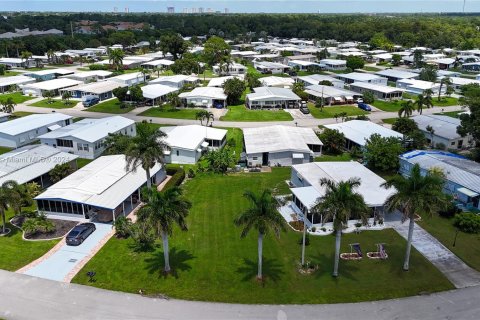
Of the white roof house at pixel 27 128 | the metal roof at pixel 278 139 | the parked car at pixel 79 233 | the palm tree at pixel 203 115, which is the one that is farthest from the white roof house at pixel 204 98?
the parked car at pixel 79 233

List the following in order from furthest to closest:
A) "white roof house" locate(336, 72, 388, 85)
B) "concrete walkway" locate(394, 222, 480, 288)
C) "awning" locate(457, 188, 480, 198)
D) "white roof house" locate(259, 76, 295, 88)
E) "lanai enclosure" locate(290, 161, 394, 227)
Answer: "white roof house" locate(336, 72, 388, 85) → "white roof house" locate(259, 76, 295, 88) → "awning" locate(457, 188, 480, 198) → "lanai enclosure" locate(290, 161, 394, 227) → "concrete walkway" locate(394, 222, 480, 288)

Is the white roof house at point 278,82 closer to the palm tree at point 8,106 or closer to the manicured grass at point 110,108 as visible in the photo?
the manicured grass at point 110,108

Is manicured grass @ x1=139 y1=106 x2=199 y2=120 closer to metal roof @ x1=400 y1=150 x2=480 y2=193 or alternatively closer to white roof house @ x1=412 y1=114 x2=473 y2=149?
white roof house @ x1=412 y1=114 x2=473 y2=149

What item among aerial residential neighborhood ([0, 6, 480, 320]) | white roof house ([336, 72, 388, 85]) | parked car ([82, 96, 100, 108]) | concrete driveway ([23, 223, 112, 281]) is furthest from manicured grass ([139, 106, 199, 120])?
white roof house ([336, 72, 388, 85])

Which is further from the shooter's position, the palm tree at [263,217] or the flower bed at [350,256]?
the flower bed at [350,256]

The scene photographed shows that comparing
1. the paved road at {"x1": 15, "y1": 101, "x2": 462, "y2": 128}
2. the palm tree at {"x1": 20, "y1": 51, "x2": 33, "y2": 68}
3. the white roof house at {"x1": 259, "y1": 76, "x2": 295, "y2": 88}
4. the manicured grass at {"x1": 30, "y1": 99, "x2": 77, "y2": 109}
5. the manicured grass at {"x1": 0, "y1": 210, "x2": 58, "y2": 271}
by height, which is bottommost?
the manicured grass at {"x1": 0, "y1": 210, "x2": 58, "y2": 271}

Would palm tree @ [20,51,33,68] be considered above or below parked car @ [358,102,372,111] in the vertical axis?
above
